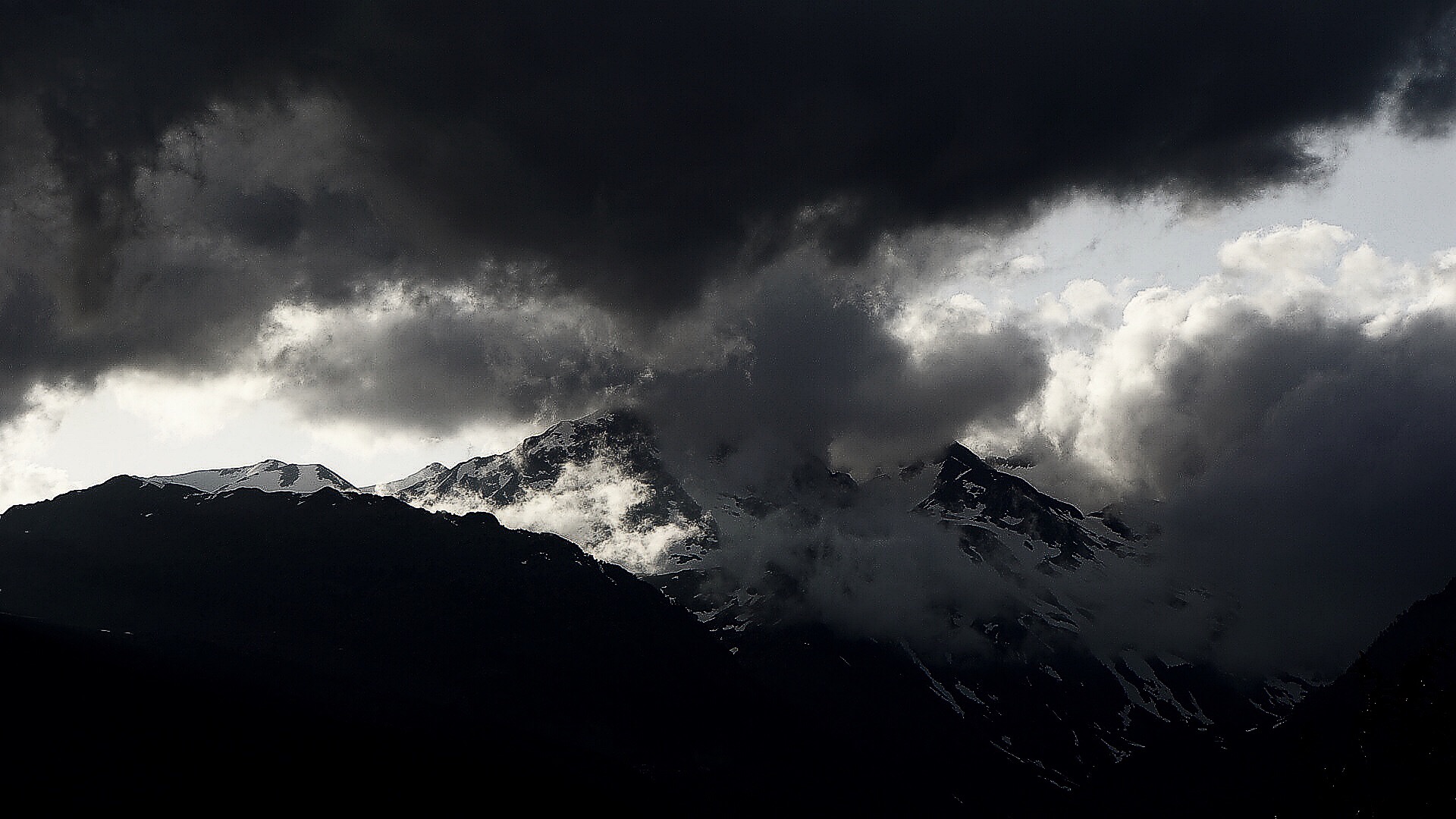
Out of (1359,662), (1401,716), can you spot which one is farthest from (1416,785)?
(1359,662)

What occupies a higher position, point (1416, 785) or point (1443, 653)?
point (1443, 653)

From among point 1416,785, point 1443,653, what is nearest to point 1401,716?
point 1416,785

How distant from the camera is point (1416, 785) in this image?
163000 mm

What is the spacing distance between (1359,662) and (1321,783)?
67.0 ft

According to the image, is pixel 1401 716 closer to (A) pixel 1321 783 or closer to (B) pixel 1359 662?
(B) pixel 1359 662

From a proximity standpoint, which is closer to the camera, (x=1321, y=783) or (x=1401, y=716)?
(x=1321, y=783)

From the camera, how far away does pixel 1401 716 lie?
545ft

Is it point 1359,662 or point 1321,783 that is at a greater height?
point 1359,662

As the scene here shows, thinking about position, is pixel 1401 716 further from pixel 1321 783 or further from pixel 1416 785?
pixel 1321 783

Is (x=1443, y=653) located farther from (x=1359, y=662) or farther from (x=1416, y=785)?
(x=1416, y=785)

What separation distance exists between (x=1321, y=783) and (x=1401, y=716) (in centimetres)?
2913

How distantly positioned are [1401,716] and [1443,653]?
903 inches

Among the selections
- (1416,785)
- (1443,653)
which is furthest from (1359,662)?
(1416,785)

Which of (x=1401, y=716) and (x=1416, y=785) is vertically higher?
(x=1401, y=716)
